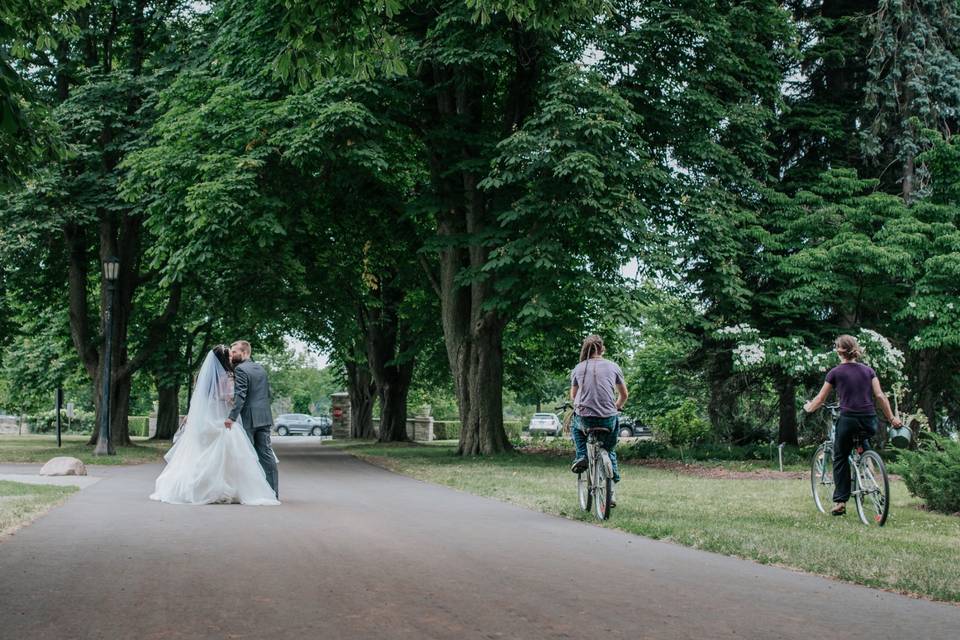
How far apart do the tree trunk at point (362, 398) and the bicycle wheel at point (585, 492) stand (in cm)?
3425

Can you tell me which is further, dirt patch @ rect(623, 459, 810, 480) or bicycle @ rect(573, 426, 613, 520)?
dirt patch @ rect(623, 459, 810, 480)

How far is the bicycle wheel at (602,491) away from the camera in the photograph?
10711 mm

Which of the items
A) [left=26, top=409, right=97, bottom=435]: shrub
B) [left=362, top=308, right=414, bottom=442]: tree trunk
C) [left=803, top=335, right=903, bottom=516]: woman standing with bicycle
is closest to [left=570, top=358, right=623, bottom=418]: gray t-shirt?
[left=803, top=335, right=903, bottom=516]: woman standing with bicycle

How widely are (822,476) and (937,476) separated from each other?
1461 millimetres

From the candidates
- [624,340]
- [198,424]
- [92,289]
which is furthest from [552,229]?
[92,289]

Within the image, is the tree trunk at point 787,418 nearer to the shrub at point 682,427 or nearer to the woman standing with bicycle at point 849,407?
the shrub at point 682,427

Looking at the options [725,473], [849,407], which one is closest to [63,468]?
[725,473]

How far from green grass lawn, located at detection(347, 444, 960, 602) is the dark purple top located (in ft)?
4.12

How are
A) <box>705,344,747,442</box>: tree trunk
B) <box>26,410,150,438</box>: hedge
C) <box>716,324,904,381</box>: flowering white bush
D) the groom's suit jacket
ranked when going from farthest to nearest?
<box>26,410,150,438</box>: hedge, <box>705,344,747,442</box>: tree trunk, <box>716,324,904,381</box>: flowering white bush, the groom's suit jacket

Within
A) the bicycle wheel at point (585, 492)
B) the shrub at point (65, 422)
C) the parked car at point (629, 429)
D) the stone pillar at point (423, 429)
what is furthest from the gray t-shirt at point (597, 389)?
the shrub at point (65, 422)

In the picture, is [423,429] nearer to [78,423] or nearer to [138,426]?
[138,426]

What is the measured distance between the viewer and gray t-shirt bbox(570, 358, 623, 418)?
438 inches

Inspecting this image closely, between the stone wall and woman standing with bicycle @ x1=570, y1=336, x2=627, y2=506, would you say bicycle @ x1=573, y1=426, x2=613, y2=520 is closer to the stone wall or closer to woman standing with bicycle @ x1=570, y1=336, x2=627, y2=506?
woman standing with bicycle @ x1=570, y1=336, x2=627, y2=506

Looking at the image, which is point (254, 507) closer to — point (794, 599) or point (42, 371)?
point (794, 599)
